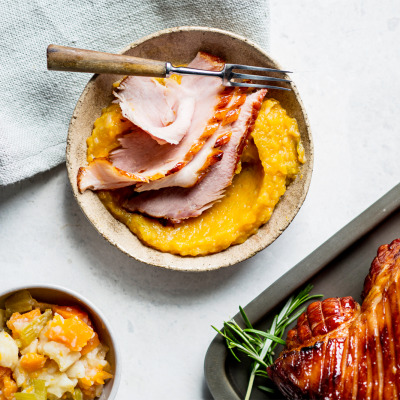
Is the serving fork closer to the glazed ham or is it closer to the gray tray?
the gray tray

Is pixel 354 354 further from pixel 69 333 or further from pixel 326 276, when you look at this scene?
pixel 69 333

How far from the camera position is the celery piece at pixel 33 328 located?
2.35m

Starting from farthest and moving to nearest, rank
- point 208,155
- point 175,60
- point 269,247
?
1. point 269,247
2. point 175,60
3. point 208,155

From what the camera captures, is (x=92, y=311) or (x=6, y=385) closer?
(x=6, y=385)

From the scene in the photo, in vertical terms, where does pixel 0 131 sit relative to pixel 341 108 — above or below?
above

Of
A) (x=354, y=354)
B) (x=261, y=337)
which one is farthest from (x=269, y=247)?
(x=354, y=354)

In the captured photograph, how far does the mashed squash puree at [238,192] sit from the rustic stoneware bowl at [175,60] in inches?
1.2

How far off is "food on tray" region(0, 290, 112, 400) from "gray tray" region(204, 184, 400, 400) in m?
0.51

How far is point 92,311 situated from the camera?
2.42 m

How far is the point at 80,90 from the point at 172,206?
2.17 ft

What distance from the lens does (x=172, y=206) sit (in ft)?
8.41

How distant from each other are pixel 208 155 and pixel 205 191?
162 mm

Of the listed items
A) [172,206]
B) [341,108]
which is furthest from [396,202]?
→ [172,206]

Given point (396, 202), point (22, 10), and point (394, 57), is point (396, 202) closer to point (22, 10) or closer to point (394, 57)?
point (394, 57)
